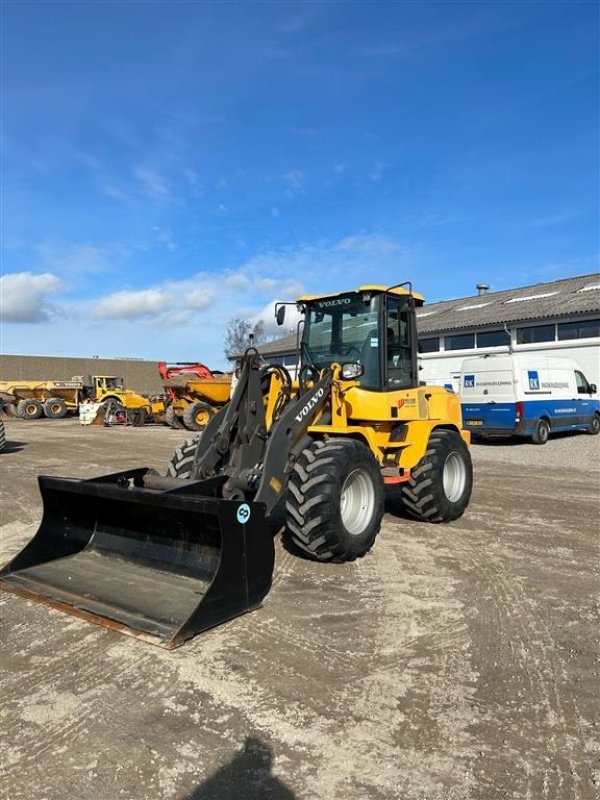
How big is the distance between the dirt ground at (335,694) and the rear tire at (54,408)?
3104 cm

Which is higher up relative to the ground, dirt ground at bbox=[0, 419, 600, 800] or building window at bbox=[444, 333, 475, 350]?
building window at bbox=[444, 333, 475, 350]

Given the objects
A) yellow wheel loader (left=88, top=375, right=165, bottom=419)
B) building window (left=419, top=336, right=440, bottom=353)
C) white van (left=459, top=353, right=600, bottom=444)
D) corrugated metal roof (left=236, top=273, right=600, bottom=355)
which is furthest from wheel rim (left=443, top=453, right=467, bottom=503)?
yellow wheel loader (left=88, top=375, right=165, bottom=419)

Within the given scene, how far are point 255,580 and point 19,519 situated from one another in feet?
14.9

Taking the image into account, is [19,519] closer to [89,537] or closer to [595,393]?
[89,537]

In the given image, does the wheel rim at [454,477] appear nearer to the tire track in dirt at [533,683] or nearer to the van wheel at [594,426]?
the tire track in dirt at [533,683]

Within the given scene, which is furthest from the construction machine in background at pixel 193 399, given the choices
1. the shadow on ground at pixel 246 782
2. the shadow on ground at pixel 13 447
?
the shadow on ground at pixel 246 782

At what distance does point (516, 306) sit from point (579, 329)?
183 inches

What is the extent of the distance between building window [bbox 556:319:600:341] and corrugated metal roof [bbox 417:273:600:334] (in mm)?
430

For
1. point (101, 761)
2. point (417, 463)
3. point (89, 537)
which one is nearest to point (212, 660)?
point (101, 761)

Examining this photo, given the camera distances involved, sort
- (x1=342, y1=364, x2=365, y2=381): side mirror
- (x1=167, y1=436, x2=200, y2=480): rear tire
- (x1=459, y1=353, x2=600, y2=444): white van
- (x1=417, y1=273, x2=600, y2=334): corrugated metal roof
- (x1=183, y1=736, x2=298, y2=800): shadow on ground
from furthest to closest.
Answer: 1. (x1=417, y1=273, x2=600, y2=334): corrugated metal roof
2. (x1=459, y1=353, x2=600, y2=444): white van
3. (x1=342, y1=364, x2=365, y2=381): side mirror
4. (x1=167, y1=436, x2=200, y2=480): rear tire
5. (x1=183, y1=736, x2=298, y2=800): shadow on ground

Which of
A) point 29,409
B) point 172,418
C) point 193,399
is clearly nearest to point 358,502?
point 193,399

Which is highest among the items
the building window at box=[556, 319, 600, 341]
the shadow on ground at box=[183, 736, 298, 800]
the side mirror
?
the building window at box=[556, 319, 600, 341]

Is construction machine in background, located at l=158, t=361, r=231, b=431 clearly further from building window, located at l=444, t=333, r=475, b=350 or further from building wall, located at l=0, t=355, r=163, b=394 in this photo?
building wall, located at l=0, t=355, r=163, b=394

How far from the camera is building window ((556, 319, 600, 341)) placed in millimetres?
20891
